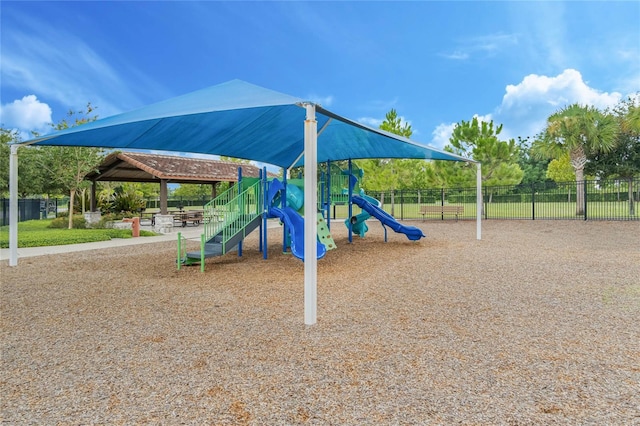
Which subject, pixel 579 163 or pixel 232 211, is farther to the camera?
pixel 579 163

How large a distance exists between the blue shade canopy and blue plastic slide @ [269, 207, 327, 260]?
1682 millimetres

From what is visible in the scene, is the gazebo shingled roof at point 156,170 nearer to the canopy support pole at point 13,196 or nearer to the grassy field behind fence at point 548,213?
the canopy support pole at point 13,196

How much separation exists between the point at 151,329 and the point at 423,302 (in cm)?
323

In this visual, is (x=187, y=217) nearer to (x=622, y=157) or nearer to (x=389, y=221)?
(x=389, y=221)

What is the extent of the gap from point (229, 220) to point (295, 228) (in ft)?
4.55

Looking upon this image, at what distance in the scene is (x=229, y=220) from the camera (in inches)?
318

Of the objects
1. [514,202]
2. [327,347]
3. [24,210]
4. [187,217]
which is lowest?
[327,347]

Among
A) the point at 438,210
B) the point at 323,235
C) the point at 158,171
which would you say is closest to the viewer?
the point at 323,235

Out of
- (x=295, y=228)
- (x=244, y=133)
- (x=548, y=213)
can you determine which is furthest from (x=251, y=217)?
(x=548, y=213)

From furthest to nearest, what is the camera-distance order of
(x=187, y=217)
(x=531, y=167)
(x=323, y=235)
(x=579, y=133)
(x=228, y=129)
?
(x=531, y=167) → (x=579, y=133) → (x=187, y=217) → (x=323, y=235) → (x=228, y=129)

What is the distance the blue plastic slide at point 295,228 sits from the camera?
7305 mm

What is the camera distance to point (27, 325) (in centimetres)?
428

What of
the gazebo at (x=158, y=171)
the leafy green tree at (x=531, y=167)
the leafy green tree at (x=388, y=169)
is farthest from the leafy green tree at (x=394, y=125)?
the leafy green tree at (x=531, y=167)

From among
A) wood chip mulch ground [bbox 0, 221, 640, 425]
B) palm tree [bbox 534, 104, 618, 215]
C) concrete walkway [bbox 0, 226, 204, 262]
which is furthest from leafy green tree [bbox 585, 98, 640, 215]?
concrete walkway [bbox 0, 226, 204, 262]
